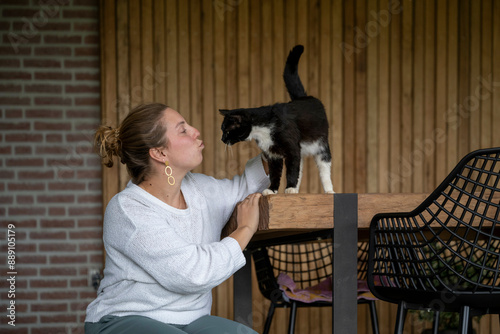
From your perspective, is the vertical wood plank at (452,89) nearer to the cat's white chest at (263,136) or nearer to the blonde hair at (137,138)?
the cat's white chest at (263,136)

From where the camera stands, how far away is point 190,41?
11.7 ft

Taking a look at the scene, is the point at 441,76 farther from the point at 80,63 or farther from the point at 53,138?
the point at 53,138

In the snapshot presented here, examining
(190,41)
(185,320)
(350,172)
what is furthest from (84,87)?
(185,320)

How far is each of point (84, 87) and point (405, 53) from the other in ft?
6.79

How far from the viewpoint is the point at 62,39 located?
3617 millimetres

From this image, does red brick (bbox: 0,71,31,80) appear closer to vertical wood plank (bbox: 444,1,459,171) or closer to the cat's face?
the cat's face

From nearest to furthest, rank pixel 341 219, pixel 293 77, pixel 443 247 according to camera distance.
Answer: pixel 443 247, pixel 341 219, pixel 293 77

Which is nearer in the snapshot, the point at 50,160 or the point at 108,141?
the point at 108,141

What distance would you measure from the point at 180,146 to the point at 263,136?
0.27 meters

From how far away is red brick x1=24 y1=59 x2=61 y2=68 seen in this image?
142 inches

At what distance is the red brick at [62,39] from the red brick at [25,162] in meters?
0.75

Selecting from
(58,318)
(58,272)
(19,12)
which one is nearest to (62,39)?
(19,12)

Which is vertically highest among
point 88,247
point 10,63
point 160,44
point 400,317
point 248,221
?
point 160,44

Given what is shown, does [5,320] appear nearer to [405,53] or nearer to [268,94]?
[268,94]
